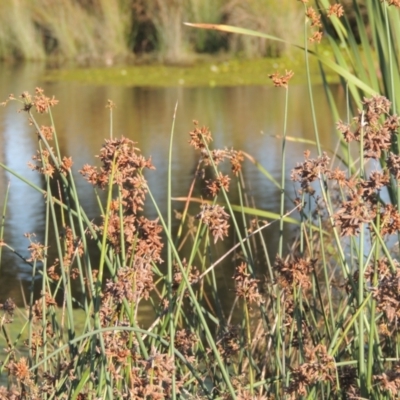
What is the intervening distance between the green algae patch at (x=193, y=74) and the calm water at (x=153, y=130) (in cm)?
26

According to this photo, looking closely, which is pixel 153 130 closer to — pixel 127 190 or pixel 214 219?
pixel 127 190

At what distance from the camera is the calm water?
4.96 meters

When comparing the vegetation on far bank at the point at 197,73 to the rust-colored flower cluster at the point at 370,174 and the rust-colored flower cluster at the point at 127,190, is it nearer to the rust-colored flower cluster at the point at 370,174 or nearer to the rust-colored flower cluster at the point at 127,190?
the rust-colored flower cluster at the point at 127,190

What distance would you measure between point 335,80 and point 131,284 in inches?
324

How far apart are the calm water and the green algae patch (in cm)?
26

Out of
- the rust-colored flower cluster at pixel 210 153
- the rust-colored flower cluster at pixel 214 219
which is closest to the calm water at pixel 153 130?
the rust-colored flower cluster at pixel 210 153

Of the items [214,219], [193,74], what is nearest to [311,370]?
[214,219]

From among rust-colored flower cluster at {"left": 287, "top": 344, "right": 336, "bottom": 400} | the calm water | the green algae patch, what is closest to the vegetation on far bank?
the green algae patch

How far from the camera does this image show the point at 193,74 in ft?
34.3

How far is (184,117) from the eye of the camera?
7906 mm

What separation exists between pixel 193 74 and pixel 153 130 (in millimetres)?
3248

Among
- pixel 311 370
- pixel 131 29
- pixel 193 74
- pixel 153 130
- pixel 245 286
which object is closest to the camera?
pixel 311 370

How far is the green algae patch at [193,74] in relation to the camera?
993cm

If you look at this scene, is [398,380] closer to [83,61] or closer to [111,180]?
[111,180]
